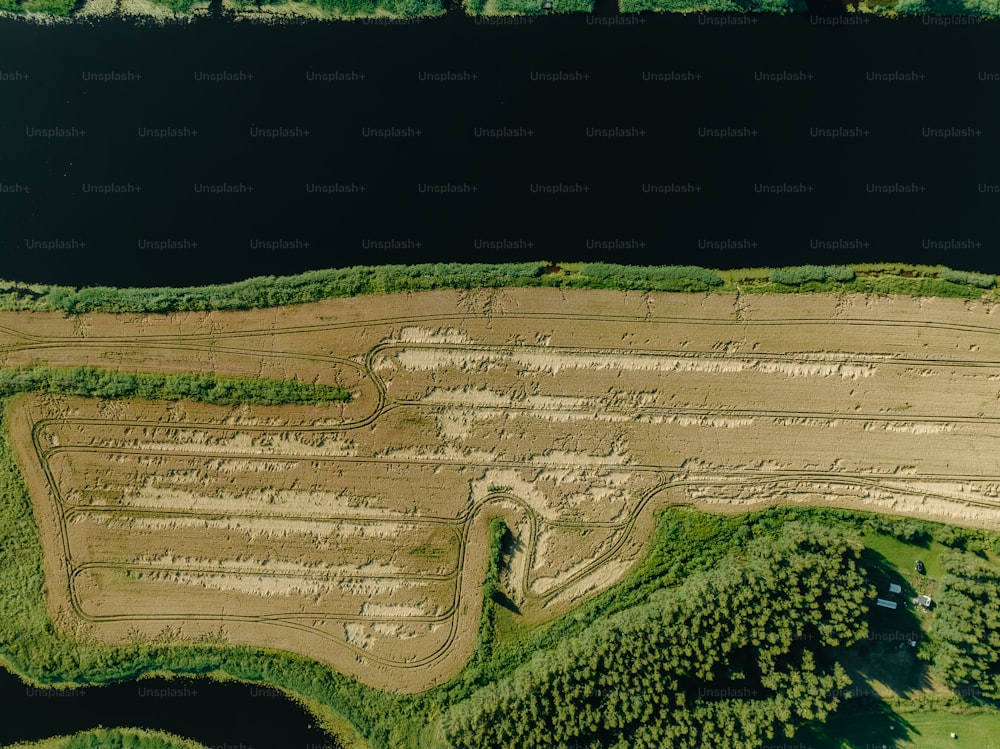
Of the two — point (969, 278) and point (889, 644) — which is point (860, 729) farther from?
point (969, 278)

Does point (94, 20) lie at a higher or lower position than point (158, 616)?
higher

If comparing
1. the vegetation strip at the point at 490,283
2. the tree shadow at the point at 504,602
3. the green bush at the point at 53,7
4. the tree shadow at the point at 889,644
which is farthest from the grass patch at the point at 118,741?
the green bush at the point at 53,7

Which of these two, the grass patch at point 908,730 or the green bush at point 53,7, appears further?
the green bush at point 53,7

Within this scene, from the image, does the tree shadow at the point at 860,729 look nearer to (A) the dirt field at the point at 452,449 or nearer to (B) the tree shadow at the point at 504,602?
(A) the dirt field at the point at 452,449

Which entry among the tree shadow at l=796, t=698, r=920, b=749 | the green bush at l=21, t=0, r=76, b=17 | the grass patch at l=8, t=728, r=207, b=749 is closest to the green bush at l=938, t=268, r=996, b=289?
the tree shadow at l=796, t=698, r=920, b=749

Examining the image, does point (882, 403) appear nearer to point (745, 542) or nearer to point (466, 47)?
point (745, 542)

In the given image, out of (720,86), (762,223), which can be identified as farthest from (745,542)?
(720,86)

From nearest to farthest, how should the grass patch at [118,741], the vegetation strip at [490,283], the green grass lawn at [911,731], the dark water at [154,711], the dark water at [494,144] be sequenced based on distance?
the green grass lawn at [911,731] < the grass patch at [118,741] < the dark water at [154,711] < the vegetation strip at [490,283] < the dark water at [494,144]
